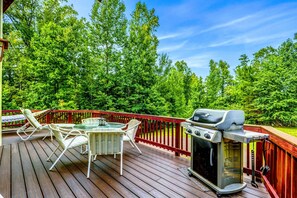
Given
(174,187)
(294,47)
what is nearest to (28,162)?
(174,187)

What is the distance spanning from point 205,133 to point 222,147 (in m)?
0.28

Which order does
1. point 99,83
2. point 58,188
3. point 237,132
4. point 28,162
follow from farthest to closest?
point 99,83
point 28,162
point 58,188
point 237,132

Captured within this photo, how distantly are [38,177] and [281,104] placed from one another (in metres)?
17.2

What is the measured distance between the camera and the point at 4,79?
1233 cm

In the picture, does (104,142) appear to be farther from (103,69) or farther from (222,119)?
(103,69)

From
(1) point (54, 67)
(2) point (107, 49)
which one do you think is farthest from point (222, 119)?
(2) point (107, 49)

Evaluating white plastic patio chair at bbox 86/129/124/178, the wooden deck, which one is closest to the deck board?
the wooden deck

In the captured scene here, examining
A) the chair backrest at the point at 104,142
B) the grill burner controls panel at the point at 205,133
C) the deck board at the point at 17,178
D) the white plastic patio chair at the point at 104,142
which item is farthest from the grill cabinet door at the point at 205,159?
the deck board at the point at 17,178

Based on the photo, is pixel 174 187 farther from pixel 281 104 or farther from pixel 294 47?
pixel 294 47

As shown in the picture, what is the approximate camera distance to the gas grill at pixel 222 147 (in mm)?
2432

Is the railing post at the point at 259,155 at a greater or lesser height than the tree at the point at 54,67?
lesser

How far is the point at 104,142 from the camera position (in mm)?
3402

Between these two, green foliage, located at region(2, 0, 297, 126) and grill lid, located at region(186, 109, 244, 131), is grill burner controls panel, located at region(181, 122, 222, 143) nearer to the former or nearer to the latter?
grill lid, located at region(186, 109, 244, 131)

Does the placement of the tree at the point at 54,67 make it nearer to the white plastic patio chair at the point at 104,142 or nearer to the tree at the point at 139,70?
the tree at the point at 139,70
